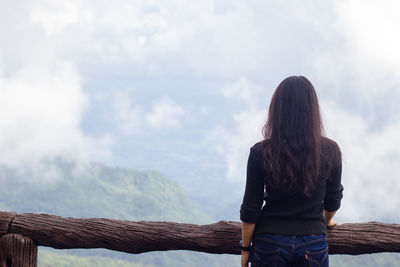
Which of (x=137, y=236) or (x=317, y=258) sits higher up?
(x=137, y=236)

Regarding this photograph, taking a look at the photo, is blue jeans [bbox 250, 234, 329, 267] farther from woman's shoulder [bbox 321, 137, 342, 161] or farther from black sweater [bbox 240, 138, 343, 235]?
woman's shoulder [bbox 321, 137, 342, 161]

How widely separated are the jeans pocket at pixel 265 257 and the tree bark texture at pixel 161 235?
99 centimetres

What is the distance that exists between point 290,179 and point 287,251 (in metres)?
0.52

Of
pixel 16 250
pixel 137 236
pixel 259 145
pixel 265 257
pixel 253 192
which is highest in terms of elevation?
pixel 259 145

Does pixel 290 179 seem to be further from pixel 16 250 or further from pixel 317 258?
pixel 16 250

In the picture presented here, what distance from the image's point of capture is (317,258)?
3541 millimetres

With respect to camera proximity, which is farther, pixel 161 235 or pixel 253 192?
pixel 161 235

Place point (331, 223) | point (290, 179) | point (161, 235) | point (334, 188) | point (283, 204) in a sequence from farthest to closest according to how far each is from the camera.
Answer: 1. point (161, 235)
2. point (331, 223)
3. point (334, 188)
4. point (283, 204)
5. point (290, 179)

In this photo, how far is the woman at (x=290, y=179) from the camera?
3422 millimetres

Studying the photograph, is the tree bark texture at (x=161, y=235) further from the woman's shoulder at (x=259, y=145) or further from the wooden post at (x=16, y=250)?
the woman's shoulder at (x=259, y=145)

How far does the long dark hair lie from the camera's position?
3.40 meters

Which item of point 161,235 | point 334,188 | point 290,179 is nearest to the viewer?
point 290,179

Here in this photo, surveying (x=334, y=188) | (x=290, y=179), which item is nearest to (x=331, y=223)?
(x=334, y=188)

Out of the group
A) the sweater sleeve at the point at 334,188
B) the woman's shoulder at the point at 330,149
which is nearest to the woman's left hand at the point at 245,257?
the sweater sleeve at the point at 334,188
